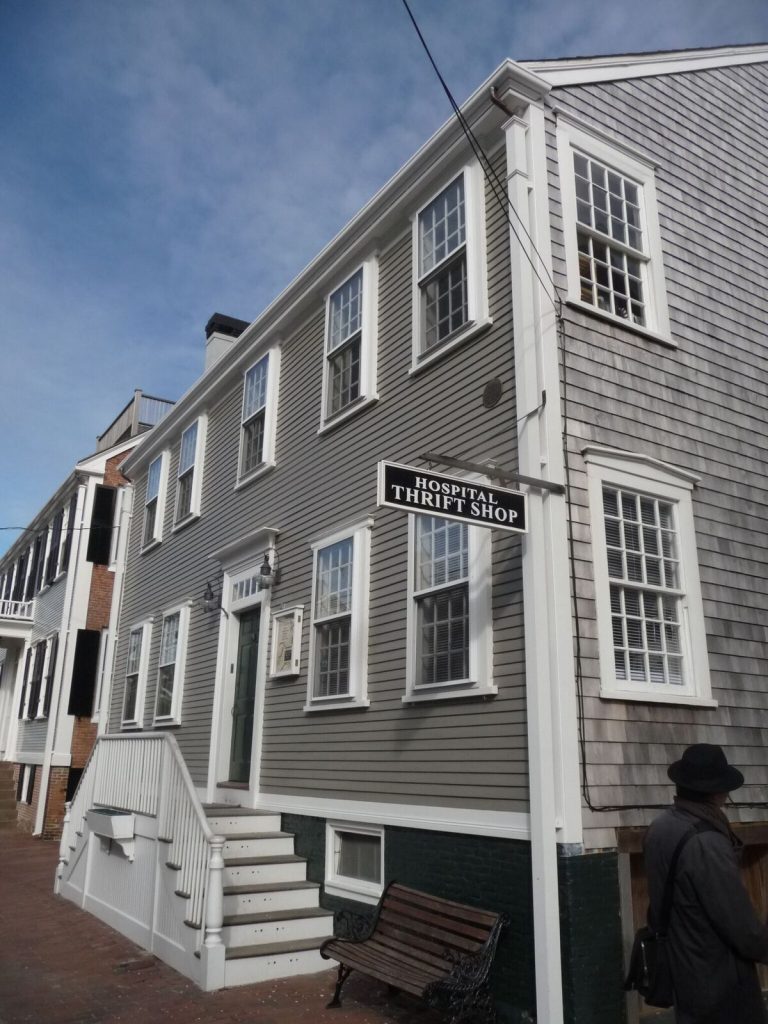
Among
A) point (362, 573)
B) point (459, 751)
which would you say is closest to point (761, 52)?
point (362, 573)

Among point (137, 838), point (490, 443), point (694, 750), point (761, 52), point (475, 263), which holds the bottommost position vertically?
point (137, 838)

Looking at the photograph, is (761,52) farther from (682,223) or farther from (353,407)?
(353,407)

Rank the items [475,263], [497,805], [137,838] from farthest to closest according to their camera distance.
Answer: [137,838] → [475,263] → [497,805]

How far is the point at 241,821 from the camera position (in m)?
8.96

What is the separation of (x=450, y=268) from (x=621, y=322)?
1.76 meters

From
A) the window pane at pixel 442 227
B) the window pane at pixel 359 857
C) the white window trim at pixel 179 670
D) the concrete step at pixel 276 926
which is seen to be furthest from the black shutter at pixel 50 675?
the window pane at pixel 442 227

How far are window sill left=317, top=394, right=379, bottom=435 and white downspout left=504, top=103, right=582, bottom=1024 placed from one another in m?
2.26

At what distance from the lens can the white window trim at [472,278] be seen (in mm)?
7504

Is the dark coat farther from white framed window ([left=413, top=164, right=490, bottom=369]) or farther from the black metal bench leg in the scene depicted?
white framed window ([left=413, top=164, right=490, bottom=369])

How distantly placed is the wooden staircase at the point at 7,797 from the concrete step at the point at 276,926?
48.2 feet

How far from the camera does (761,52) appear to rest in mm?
10398

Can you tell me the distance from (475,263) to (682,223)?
91.8 inches

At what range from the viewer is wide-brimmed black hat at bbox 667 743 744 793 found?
3.91m

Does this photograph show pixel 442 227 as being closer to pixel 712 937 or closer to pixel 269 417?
pixel 269 417
